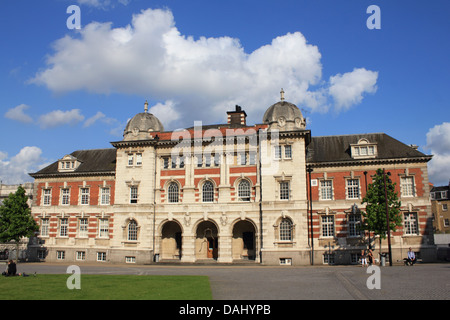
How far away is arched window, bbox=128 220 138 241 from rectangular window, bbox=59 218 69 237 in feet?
28.4

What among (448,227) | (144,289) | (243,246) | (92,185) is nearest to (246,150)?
(243,246)

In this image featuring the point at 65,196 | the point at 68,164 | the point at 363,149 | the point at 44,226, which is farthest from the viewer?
the point at 68,164

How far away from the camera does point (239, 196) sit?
126 feet

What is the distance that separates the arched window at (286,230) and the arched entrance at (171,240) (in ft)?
36.3

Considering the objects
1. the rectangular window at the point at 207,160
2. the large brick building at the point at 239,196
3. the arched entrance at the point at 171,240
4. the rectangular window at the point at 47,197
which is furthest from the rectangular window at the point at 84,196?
the rectangular window at the point at 207,160

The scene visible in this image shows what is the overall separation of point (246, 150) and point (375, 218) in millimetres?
13643

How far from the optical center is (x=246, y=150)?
1522 inches

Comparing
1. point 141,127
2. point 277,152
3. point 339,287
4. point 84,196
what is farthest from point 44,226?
point 339,287

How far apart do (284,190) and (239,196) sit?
451 centimetres

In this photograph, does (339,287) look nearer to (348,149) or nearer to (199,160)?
(348,149)

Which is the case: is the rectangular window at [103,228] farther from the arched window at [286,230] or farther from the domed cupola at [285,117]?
the domed cupola at [285,117]

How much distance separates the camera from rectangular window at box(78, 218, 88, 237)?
4272 cm

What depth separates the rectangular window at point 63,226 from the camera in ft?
142
